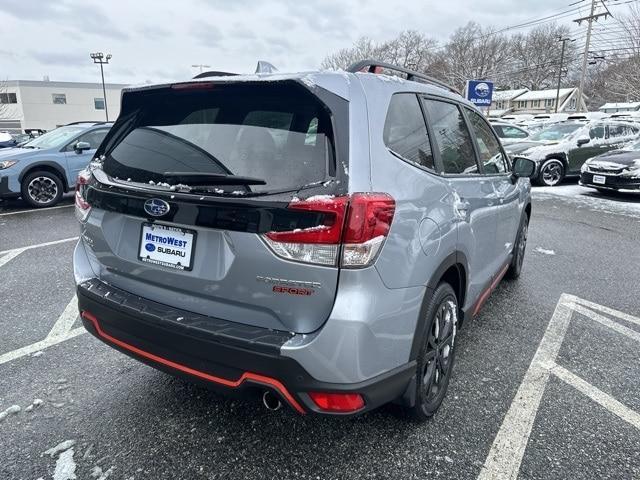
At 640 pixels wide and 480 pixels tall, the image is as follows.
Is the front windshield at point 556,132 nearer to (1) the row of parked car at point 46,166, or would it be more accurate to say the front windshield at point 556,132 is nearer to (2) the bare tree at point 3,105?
(1) the row of parked car at point 46,166

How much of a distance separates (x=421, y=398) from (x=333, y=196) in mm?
1177

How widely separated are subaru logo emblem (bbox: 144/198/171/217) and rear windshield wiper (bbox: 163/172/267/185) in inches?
4.7

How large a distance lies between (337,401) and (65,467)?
1315 mm

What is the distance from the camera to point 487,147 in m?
3.41

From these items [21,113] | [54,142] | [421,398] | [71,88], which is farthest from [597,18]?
[21,113]

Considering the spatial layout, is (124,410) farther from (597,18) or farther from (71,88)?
(71,88)

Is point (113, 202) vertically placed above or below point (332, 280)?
above

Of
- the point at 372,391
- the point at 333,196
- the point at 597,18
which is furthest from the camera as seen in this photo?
the point at 597,18

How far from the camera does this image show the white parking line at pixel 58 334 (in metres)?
3.11

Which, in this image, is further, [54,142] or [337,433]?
[54,142]

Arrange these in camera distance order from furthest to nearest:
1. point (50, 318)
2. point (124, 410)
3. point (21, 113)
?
point (21, 113), point (50, 318), point (124, 410)

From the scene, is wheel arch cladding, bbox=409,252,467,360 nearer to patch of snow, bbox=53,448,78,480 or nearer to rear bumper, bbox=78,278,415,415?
rear bumper, bbox=78,278,415,415

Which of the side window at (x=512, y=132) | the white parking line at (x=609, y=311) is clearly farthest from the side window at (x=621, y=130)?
the white parking line at (x=609, y=311)

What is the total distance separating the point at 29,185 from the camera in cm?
854
